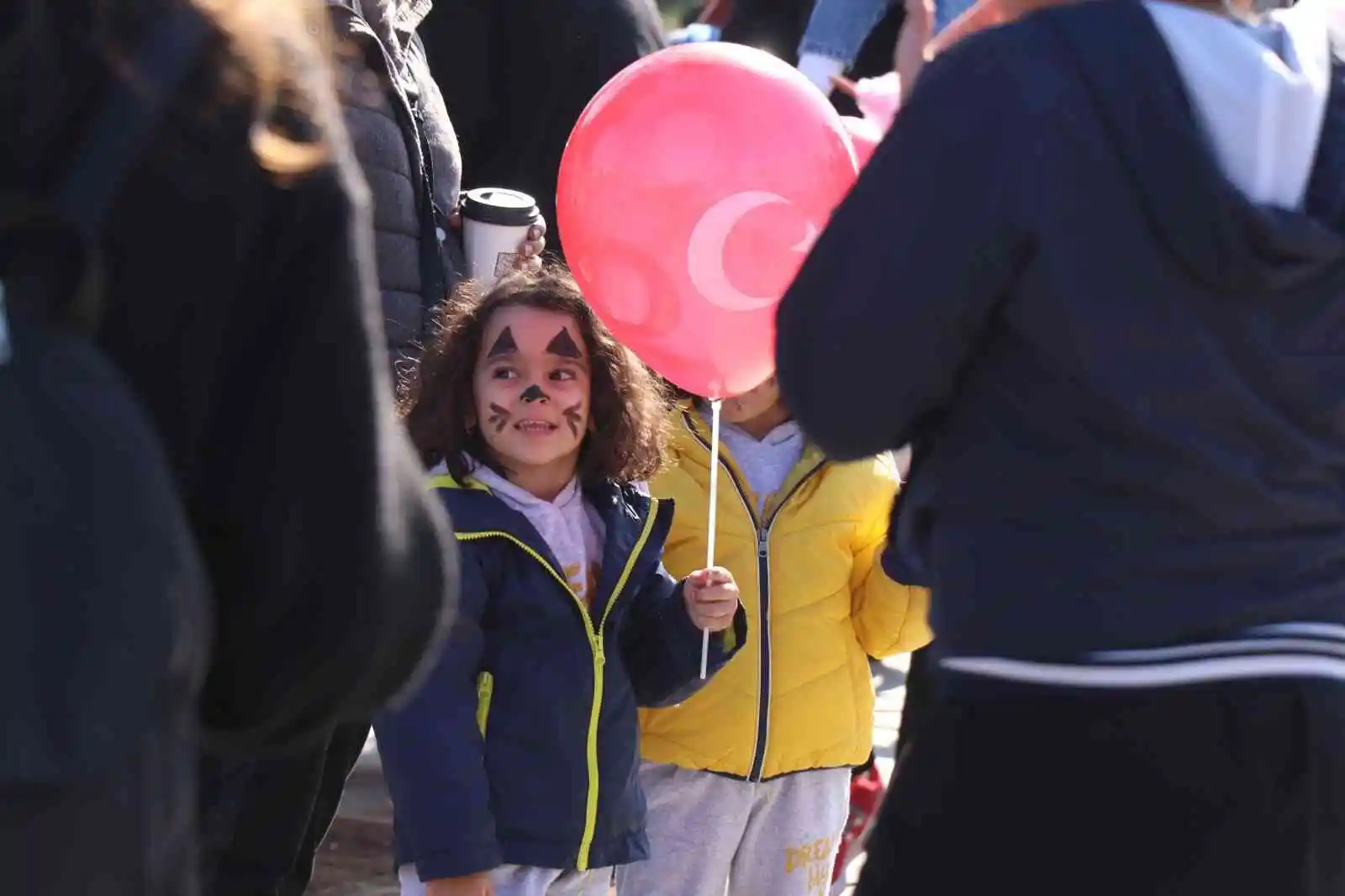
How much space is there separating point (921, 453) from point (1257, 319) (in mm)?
360

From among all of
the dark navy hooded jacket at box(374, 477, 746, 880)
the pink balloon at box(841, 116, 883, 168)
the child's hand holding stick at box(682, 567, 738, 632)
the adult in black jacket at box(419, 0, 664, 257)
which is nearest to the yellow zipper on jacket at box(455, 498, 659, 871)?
the dark navy hooded jacket at box(374, 477, 746, 880)

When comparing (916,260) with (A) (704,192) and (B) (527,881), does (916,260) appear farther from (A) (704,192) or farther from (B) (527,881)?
(B) (527,881)

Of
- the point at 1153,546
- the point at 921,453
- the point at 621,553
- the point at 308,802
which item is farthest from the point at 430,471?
the point at 1153,546

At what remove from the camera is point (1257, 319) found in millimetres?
1827

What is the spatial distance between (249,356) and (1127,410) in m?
0.87

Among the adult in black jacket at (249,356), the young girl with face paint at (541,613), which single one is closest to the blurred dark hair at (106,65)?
the adult in black jacket at (249,356)

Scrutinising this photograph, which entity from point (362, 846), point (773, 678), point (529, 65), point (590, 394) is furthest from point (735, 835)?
point (529, 65)

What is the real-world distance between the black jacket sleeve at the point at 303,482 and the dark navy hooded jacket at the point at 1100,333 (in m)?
0.65

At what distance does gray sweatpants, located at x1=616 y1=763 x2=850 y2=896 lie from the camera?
3377 millimetres

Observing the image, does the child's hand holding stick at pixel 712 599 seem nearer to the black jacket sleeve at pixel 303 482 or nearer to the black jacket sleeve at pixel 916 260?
the black jacket sleeve at pixel 916 260

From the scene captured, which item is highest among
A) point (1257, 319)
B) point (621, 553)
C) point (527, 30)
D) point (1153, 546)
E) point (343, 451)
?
point (343, 451)

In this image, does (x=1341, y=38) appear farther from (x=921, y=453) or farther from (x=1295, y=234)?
(x=921, y=453)

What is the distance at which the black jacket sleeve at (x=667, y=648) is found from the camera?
319 centimetres

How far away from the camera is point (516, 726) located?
9.86 ft
